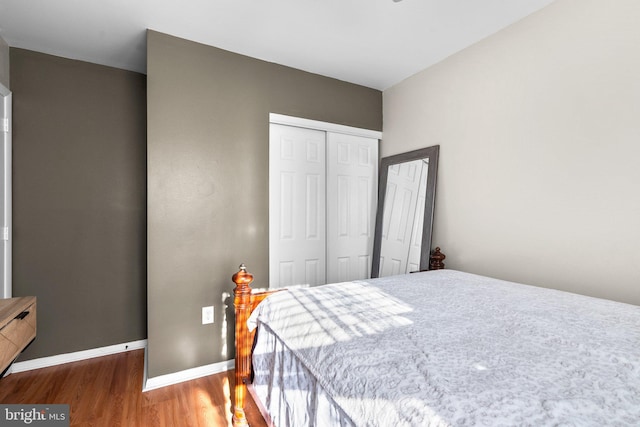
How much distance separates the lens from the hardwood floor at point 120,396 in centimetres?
185

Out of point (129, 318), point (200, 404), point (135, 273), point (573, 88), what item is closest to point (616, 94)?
point (573, 88)

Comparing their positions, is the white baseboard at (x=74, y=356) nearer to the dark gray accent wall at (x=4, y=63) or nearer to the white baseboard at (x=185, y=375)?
the white baseboard at (x=185, y=375)

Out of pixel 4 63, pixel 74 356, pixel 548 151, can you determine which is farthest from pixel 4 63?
pixel 548 151

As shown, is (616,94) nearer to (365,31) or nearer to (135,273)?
(365,31)

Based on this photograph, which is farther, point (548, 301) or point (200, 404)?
point (200, 404)

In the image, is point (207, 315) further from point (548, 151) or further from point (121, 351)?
point (548, 151)

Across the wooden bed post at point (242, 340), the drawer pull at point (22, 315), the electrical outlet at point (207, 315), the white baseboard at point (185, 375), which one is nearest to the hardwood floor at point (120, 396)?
the white baseboard at point (185, 375)

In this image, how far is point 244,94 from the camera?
2631mm

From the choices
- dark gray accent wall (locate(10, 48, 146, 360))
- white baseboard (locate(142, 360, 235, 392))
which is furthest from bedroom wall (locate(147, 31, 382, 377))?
dark gray accent wall (locate(10, 48, 146, 360))

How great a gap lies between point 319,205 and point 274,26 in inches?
61.3

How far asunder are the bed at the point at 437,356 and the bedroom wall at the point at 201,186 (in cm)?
86

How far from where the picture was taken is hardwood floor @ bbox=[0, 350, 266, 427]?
1.85 metres

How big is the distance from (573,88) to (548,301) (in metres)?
1.30

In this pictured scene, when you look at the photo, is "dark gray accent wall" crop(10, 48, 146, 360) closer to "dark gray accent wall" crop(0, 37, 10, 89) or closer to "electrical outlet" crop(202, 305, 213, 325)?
"dark gray accent wall" crop(0, 37, 10, 89)
